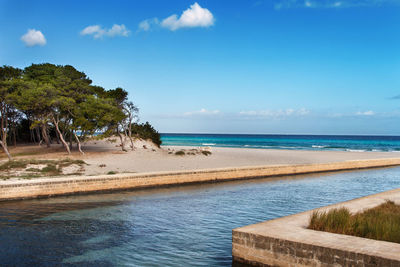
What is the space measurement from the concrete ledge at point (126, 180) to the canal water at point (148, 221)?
0.48 m

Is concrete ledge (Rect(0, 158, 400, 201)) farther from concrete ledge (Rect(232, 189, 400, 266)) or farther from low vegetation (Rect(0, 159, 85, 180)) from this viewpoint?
concrete ledge (Rect(232, 189, 400, 266))

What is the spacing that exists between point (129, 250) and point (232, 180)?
13.1 metres

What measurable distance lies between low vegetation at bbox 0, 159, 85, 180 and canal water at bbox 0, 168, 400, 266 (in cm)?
529

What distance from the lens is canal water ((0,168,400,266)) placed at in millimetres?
8539

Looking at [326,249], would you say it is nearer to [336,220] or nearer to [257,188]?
[336,220]

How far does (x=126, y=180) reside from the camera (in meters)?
17.6

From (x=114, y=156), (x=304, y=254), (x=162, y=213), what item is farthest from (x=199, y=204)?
(x=114, y=156)

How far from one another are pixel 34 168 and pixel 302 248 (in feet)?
62.2

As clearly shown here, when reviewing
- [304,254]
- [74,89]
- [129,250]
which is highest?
[74,89]

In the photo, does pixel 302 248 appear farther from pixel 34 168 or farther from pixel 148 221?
pixel 34 168

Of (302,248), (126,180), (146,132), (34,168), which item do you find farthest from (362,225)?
(146,132)

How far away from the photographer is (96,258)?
8.40 m

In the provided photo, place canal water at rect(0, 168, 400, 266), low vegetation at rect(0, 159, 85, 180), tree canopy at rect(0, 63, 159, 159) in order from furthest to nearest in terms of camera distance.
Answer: tree canopy at rect(0, 63, 159, 159), low vegetation at rect(0, 159, 85, 180), canal water at rect(0, 168, 400, 266)

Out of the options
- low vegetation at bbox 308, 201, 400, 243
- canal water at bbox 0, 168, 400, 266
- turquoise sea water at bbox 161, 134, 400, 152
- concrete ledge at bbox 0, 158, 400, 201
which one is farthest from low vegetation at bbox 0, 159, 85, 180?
turquoise sea water at bbox 161, 134, 400, 152
